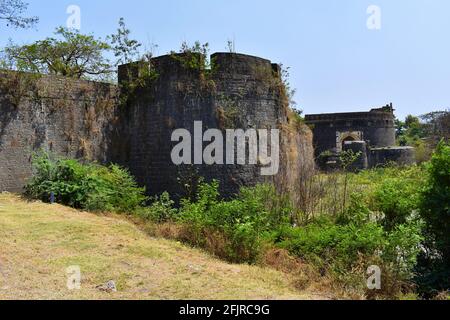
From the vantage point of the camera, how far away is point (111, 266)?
21.4 feet

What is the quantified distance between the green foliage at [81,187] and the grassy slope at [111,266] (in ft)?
4.63

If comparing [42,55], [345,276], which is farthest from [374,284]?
[42,55]

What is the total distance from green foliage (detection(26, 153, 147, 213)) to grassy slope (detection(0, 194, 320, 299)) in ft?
4.63

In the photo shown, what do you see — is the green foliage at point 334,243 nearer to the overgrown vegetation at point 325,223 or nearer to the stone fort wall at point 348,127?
the overgrown vegetation at point 325,223

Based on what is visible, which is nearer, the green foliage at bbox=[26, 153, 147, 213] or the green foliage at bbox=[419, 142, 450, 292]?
the green foliage at bbox=[419, 142, 450, 292]

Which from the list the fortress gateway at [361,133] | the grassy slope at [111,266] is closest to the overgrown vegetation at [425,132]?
the fortress gateway at [361,133]

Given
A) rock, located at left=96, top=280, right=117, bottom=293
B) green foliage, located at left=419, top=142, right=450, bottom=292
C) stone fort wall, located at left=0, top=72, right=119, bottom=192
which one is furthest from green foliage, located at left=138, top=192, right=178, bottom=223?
green foliage, located at left=419, top=142, right=450, bottom=292

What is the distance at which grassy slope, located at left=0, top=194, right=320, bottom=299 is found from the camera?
220 inches

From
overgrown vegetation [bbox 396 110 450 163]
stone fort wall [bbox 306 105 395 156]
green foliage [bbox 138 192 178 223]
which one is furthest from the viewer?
overgrown vegetation [bbox 396 110 450 163]

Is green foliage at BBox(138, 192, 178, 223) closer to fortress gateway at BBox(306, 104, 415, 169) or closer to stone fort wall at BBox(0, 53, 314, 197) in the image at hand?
stone fort wall at BBox(0, 53, 314, 197)

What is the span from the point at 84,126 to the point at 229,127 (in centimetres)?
397

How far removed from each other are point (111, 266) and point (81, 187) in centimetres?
459

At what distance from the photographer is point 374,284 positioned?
6.18 metres
